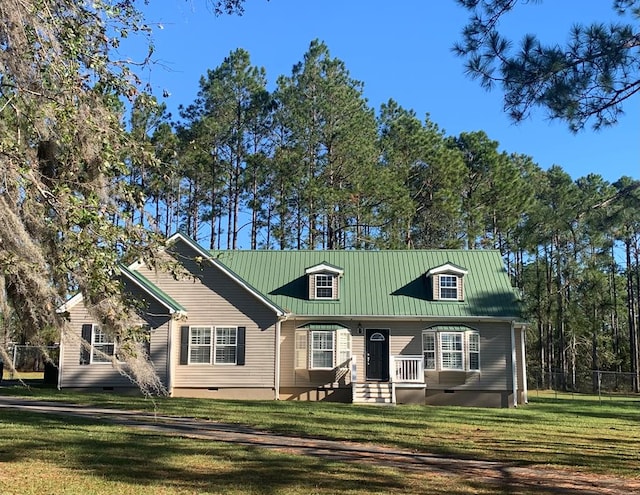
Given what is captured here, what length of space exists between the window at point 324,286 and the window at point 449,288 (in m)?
3.95

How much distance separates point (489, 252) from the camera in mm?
25188

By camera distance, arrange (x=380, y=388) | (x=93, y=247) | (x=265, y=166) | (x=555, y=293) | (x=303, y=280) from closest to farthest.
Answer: (x=93, y=247) → (x=380, y=388) → (x=303, y=280) → (x=265, y=166) → (x=555, y=293)

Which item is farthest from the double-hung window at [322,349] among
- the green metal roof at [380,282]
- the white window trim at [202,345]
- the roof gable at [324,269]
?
the white window trim at [202,345]

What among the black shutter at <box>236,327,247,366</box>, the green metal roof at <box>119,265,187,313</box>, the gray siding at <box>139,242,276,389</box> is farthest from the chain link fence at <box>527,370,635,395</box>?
the green metal roof at <box>119,265,187,313</box>

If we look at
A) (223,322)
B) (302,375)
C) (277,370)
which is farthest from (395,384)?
(223,322)

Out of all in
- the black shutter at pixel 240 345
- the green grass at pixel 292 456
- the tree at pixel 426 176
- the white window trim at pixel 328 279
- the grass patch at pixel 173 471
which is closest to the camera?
the grass patch at pixel 173 471

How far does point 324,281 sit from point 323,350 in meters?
2.65

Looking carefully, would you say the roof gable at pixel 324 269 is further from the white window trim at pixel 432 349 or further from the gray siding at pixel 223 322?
the white window trim at pixel 432 349

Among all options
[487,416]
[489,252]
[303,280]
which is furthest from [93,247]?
[489,252]

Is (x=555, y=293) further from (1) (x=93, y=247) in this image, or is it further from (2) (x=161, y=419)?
(1) (x=93, y=247)

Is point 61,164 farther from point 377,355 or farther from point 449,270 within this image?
point 449,270

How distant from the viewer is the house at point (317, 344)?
70.0 ft

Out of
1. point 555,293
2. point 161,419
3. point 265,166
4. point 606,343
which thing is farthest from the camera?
point 606,343

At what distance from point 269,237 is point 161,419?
860 inches
